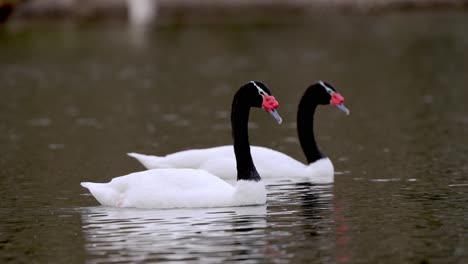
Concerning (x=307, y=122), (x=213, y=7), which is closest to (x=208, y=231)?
(x=307, y=122)

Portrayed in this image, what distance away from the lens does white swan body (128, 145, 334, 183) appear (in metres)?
20.4

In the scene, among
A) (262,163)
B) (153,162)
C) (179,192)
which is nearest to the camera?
(179,192)

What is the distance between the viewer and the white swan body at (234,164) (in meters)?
20.4

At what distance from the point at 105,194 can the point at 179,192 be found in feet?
3.20

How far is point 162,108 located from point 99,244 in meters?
18.2

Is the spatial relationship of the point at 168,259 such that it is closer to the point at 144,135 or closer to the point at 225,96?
the point at 144,135

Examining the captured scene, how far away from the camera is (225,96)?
36.1 m

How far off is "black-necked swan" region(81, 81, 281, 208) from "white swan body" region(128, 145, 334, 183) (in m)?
2.86

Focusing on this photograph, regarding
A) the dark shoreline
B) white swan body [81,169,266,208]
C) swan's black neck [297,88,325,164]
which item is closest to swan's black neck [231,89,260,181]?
white swan body [81,169,266,208]

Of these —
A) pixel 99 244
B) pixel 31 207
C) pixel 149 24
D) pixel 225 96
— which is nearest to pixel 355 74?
pixel 225 96

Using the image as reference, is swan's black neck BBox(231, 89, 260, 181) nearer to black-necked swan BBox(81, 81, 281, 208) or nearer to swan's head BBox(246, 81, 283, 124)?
black-necked swan BBox(81, 81, 281, 208)

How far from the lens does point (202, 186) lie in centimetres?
1723

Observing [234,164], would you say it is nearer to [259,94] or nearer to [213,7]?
[259,94]

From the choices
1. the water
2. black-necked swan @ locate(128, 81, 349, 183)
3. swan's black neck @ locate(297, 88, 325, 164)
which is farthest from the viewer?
swan's black neck @ locate(297, 88, 325, 164)
